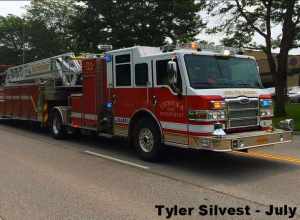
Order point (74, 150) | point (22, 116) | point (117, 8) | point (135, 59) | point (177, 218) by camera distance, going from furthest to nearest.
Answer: point (117, 8)
point (22, 116)
point (74, 150)
point (135, 59)
point (177, 218)

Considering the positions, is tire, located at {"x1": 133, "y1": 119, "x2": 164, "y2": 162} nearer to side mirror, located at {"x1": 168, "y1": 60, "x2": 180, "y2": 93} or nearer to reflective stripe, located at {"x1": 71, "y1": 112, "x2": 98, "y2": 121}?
side mirror, located at {"x1": 168, "y1": 60, "x2": 180, "y2": 93}

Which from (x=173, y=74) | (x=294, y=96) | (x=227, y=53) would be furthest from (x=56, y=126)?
(x=294, y=96)

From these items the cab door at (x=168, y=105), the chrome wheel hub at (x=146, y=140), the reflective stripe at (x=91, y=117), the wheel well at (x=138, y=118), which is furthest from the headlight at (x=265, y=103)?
the reflective stripe at (x=91, y=117)

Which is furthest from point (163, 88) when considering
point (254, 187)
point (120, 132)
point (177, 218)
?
point (177, 218)

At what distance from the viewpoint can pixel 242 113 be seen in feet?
31.1

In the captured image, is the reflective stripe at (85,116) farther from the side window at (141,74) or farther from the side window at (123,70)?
the side window at (141,74)

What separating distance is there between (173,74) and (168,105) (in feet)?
2.43

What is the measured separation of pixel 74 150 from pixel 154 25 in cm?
2953

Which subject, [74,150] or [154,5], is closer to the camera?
[74,150]

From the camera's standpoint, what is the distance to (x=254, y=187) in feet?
25.7

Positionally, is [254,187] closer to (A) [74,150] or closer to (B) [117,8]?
(A) [74,150]

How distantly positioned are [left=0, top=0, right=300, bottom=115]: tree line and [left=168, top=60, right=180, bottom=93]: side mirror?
14.4 m

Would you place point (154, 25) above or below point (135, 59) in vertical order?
above

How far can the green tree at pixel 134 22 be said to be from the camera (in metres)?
40.1
